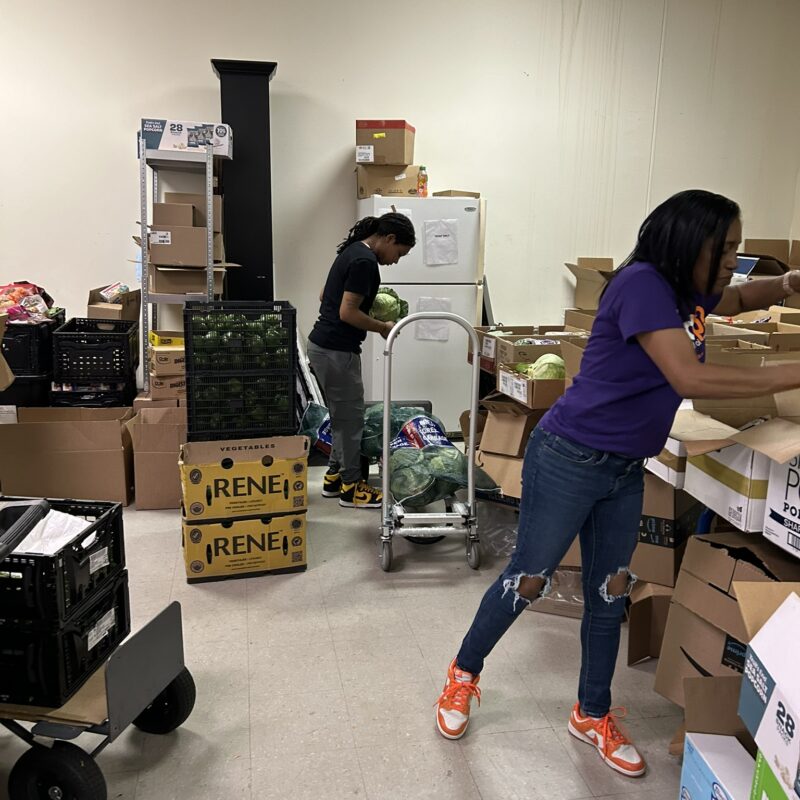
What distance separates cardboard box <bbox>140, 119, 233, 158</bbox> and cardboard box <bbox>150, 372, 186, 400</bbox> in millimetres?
1328

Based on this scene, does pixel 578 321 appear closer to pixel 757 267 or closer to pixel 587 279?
pixel 587 279

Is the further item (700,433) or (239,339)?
(239,339)

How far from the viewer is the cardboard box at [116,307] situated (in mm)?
4438

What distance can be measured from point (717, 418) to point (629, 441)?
16.4 inches

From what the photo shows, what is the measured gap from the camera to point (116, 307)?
446cm

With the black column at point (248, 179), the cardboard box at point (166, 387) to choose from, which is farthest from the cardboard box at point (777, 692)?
the black column at point (248, 179)

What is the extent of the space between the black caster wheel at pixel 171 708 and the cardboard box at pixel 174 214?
9.00 feet

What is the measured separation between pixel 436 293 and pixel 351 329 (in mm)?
1415

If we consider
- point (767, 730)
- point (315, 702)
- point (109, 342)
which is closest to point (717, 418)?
point (767, 730)

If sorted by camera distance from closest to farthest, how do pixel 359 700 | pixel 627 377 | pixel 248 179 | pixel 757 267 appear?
pixel 627 377, pixel 359 700, pixel 757 267, pixel 248 179

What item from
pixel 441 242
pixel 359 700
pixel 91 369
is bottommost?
pixel 359 700

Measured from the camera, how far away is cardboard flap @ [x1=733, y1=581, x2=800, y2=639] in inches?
57.4

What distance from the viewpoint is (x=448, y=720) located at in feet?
6.89

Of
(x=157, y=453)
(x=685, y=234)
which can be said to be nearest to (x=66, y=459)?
(x=157, y=453)
